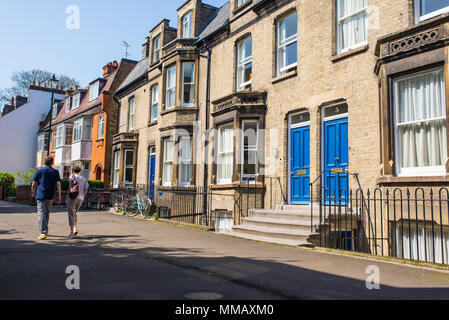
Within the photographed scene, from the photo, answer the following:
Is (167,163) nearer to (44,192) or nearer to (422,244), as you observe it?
(44,192)

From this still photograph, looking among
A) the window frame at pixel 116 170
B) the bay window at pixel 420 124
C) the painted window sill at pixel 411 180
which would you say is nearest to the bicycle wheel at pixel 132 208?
the window frame at pixel 116 170

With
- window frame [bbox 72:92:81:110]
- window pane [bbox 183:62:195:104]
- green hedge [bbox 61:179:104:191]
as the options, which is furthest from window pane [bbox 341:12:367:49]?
window frame [bbox 72:92:81:110]

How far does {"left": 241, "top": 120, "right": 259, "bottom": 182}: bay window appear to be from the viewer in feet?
45.3

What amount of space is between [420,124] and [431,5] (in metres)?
2.83

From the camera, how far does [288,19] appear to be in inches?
531

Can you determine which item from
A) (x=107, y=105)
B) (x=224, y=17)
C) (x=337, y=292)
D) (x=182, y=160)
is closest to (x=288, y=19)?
(x=224, y=17)

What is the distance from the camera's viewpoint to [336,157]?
36.1ft

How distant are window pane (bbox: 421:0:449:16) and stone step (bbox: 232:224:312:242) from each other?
5862 millimetres

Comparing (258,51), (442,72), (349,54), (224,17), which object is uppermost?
(224,17)

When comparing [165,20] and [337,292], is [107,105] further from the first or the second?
[337,292]

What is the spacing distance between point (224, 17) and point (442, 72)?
1110 centimetres

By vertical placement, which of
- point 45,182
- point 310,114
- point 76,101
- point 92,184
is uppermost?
point 76,101

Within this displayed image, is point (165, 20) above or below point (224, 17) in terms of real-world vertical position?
above


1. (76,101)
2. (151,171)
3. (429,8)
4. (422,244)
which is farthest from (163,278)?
(76,101)
